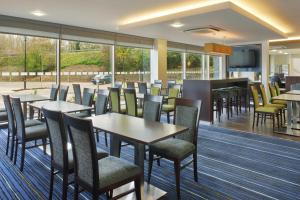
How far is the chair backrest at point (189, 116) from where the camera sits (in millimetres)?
2762

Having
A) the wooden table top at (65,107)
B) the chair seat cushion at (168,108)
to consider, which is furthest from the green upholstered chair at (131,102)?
the chair seat cushion at (168,108)

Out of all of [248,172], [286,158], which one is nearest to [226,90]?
[286,158]

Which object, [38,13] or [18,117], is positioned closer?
[18,117]

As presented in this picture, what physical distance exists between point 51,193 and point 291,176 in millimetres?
2802

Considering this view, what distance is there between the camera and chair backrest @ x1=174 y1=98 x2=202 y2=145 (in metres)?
2.76

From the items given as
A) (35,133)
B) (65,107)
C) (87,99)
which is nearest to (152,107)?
(65,107)

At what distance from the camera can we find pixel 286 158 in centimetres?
361

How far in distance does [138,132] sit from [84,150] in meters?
0.53

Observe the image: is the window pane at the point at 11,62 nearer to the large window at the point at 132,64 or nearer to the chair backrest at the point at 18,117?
the large window at the point at 132,64

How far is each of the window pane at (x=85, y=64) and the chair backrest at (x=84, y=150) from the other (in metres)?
4.85

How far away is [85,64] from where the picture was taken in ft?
23.7

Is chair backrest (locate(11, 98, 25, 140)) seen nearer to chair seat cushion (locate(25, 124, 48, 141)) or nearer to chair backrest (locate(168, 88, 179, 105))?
chair seat cushion (locate(25, 124, 48, 141))

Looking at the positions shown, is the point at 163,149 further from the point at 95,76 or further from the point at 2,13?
the point at 95,76

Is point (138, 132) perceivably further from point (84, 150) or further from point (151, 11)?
point (151, 11)
